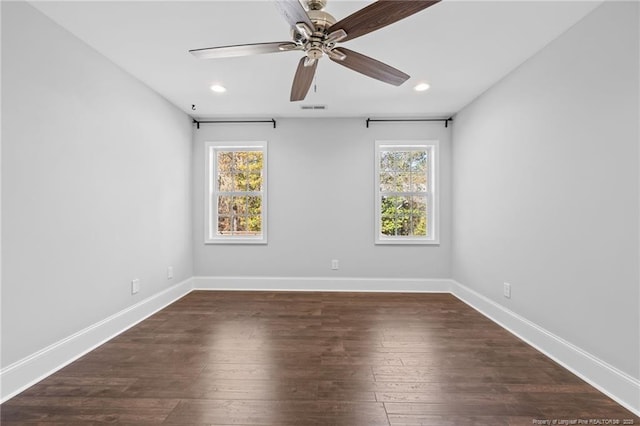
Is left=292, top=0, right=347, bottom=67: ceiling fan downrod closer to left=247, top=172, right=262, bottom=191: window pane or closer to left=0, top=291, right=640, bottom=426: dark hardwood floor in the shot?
left=0, top=291, right=640, bottom=426: dark hardwood floor

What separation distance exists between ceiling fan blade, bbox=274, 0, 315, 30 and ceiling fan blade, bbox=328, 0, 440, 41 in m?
0.18

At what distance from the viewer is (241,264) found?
13.4ft

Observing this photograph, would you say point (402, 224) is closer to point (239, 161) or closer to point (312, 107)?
point (312, 107)

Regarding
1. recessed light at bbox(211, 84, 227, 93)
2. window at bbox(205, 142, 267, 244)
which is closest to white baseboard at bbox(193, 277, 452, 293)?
window at bbox(205, 142, 267, 244)

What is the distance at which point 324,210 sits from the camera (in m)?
4.05

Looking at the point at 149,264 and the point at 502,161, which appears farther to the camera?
the point at 149,264

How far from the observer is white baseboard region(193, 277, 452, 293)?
3.97 meters

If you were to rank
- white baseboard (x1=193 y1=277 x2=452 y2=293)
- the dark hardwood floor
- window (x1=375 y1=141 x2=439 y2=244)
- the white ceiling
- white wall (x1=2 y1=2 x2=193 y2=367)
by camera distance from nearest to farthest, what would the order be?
the dark hardwood floor < white wall (x1=2 y1=2 x2=193 y2=367) < the white ceiling < white baseboard (x1=193 y1=277 x2=452 y2=293) < window (x1=375 y1=141 x2=439 y2=244)

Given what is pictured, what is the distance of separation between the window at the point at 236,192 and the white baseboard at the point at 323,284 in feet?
2.12

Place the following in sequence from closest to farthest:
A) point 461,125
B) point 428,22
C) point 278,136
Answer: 1. point 428,22
2. point 461,125
3. point 278,136

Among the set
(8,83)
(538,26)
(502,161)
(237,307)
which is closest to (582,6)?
(538,26)

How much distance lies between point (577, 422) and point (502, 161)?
7.15 feet

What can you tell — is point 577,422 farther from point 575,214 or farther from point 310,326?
point 310,326

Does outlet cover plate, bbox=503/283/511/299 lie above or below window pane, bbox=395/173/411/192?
below
